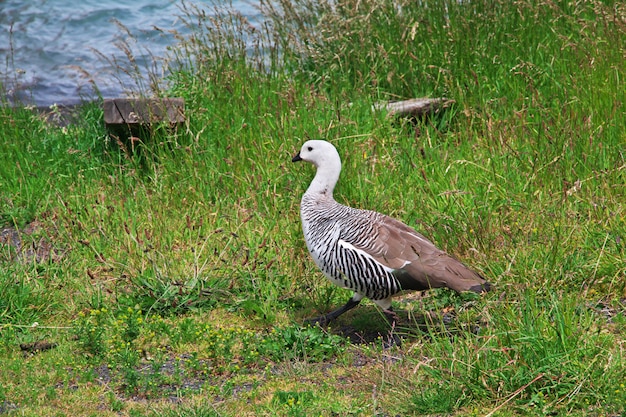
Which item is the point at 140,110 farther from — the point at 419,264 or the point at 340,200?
the point at 419,264

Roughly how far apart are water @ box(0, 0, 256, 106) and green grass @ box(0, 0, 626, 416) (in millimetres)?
5696

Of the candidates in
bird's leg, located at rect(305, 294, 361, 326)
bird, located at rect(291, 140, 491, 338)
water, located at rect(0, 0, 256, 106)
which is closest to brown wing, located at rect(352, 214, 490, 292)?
bird, located at rect(291, 140, 491, 338)

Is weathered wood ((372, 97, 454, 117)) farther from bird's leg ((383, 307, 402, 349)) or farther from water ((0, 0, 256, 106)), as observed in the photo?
water ((0, 0, 256, 106))

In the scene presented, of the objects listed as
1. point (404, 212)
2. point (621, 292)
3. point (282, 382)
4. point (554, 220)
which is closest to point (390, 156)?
point (404, 212)

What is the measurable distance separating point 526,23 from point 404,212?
11.1 ft

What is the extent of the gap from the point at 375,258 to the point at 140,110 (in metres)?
3.53

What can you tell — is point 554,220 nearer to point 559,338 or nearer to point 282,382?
point 559,338

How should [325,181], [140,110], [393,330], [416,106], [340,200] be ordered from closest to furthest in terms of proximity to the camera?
[393,330] → [325,181] → [340,200] → [140,110] → [416,106]

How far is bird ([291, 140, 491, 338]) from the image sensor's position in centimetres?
518

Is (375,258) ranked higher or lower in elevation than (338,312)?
higher

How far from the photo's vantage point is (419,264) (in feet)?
17.1

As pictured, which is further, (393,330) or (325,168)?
(325,168)

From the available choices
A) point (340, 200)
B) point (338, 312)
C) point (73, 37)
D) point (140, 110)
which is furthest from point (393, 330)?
point (73, 37)

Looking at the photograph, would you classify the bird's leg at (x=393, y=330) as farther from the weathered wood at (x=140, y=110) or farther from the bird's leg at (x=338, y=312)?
the weathered wood at (x=140, y=110)
